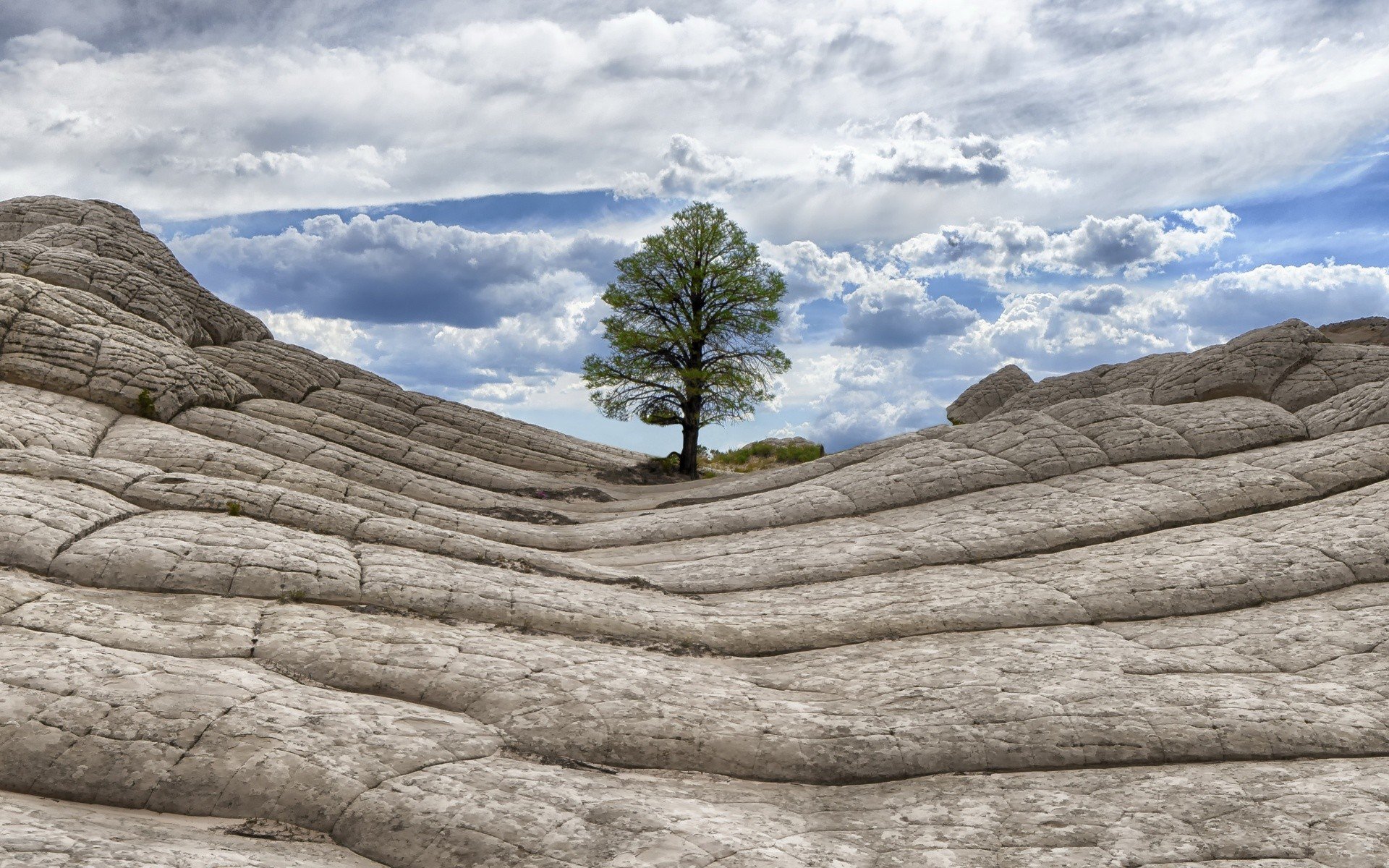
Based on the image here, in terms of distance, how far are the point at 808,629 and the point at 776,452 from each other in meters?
46.5

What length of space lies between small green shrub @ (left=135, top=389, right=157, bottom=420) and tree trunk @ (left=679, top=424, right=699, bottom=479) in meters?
27.2

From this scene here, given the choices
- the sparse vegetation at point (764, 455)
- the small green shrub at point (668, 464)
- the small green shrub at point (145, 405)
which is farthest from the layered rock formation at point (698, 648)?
the sparse vegetation at point (764, 455)

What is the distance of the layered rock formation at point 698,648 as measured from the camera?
10.2 meters

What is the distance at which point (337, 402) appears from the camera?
3666cm

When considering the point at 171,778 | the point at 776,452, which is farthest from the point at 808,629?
the point at 776,452

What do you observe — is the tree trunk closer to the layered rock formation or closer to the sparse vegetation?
the sparse vegetation

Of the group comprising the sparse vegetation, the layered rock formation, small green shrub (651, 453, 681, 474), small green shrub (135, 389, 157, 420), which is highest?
the sparse vegetation

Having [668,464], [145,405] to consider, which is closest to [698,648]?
[145,405]

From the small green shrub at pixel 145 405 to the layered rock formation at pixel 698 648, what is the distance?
6 centimetres

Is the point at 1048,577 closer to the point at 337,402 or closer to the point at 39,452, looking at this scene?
the point at 39,452

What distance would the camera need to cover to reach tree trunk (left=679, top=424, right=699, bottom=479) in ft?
161

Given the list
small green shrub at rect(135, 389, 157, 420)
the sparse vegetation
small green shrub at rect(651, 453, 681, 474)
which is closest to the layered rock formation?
small green shrub at rect(135, 389, 157, 420)

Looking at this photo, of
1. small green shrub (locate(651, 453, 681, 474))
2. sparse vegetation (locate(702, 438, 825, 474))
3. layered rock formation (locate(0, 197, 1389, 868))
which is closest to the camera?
layered rock formation (locate(0, 197, 1389, 868))

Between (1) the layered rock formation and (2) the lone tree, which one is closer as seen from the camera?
(1) the layered rock formation
